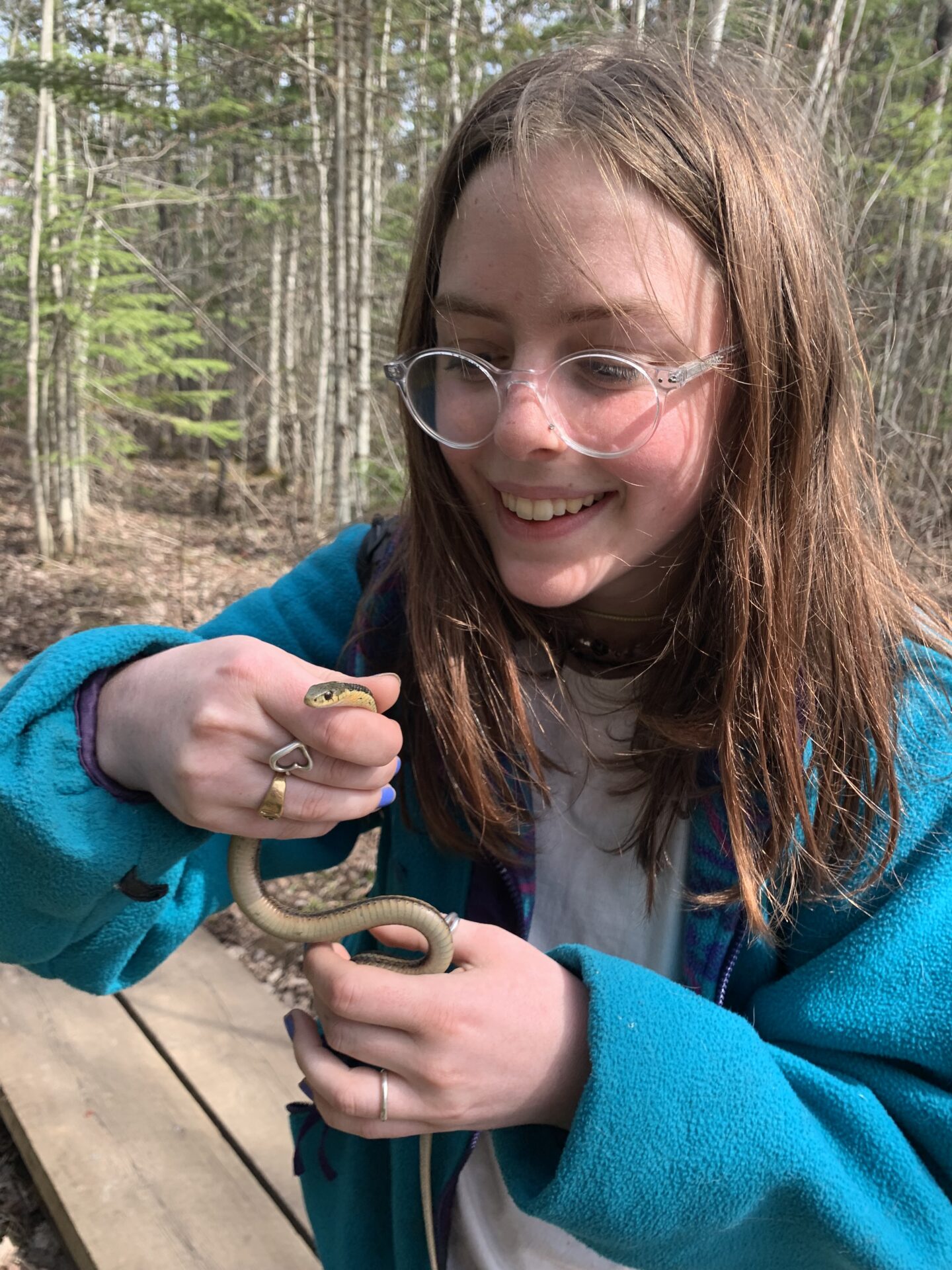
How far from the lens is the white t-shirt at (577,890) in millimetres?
1331

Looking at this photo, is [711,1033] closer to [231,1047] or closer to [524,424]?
[524,424]

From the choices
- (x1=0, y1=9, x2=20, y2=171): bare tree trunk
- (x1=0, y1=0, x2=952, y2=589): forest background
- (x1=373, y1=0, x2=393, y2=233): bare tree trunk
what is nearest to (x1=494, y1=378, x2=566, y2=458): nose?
(x1=0, y1=0, x2=952, y2=589): forest background

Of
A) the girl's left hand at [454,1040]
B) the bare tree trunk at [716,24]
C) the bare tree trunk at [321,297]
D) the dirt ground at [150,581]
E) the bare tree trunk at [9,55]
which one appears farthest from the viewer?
the bare tree trunk at [321,297]

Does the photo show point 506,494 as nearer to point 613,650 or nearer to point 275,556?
point 613,650

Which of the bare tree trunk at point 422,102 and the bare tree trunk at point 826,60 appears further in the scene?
the bare tree trunk at point 422,102

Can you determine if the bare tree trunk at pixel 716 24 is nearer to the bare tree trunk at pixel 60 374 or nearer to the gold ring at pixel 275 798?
the gold ring at pixel 275 798

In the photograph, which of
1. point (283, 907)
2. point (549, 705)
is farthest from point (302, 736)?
point (549, 705)

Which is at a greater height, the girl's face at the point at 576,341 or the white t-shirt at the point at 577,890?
the girl's face at the point at 576,341

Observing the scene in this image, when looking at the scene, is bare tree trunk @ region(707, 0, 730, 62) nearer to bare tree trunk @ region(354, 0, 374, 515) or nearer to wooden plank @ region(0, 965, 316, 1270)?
wooden plank @ region(0, 965, 316, 1270)

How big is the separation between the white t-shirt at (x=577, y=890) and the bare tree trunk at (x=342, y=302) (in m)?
7.27

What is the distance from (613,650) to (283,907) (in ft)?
2.21

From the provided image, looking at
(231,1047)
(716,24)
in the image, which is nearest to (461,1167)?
(231,1047)

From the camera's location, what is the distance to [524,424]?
1.16 meters

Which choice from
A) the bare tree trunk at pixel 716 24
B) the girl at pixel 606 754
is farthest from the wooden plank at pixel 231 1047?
the bare tree trunk at pixel 716 24
